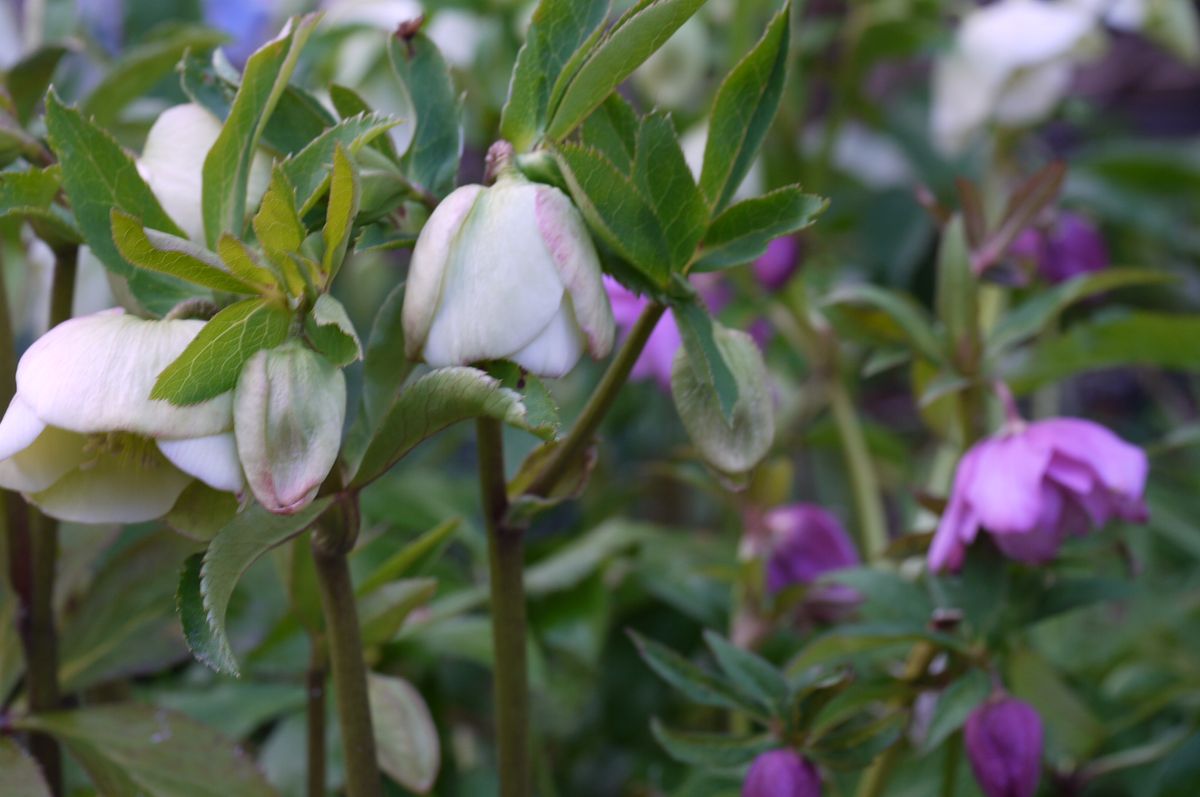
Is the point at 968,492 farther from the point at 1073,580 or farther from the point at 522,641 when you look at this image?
the point at 522,641

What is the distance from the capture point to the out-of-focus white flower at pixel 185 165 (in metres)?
0.37

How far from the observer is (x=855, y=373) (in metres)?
0.95

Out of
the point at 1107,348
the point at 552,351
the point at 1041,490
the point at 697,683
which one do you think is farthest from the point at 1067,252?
the point at 552,351

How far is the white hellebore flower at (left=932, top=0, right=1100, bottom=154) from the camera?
0.87 m

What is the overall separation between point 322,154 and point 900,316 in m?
0.29

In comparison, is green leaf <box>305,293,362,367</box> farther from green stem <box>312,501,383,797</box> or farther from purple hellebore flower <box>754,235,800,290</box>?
purple hellebore flower <box>754,235,800,290</box>

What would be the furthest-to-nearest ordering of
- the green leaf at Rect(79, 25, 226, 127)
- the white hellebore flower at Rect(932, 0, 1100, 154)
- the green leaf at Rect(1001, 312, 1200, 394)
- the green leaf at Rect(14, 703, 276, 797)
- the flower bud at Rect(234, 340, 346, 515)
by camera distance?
the white hellebore flower at Rect(932, 0, 1100, 154) → the green leaf at Rect(1001, 312, 1200, 394) → the green leaf at Rect(79, 25, 226, 127) → the green leaf at Rect(14, 703, 276, 797) → the flower bud at Rect(234, 340, 346, 515)

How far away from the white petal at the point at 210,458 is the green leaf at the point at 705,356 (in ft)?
0.41

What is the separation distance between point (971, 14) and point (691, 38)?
0.77ft

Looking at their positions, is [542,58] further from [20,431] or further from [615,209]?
[20,431]

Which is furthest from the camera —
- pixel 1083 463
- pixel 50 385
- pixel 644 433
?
pixel 644 433

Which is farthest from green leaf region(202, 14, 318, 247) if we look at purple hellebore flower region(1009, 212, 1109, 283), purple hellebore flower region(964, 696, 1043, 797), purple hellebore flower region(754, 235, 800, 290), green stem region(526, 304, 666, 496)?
purple hellebore flower region(1009, 212, 1109, 283)

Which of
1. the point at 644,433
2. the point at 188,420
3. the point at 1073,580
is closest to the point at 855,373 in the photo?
the point at 644,433

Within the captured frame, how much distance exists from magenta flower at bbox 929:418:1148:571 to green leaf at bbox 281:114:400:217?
274mm
